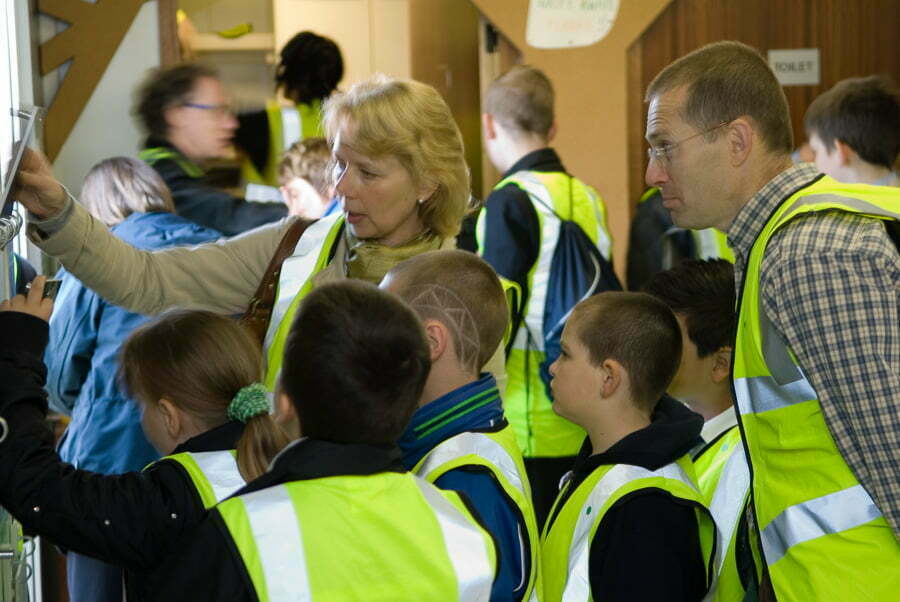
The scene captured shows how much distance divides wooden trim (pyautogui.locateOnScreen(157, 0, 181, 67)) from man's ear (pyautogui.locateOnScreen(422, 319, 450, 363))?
95.8 inches

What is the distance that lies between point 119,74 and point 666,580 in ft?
9.39

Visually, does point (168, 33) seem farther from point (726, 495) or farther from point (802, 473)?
point (802, 473)

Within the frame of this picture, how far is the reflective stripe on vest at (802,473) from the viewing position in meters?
1.83

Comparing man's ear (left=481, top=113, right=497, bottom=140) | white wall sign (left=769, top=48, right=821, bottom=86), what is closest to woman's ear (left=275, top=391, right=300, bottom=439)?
man's ear (left=481, top=113, right=497, bottom=140)

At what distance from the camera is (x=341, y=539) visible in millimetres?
1602

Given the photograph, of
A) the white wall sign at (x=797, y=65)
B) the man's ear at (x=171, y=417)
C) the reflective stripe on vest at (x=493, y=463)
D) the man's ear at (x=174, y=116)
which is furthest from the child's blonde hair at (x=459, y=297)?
the white wall sign at (x=797, y=65)

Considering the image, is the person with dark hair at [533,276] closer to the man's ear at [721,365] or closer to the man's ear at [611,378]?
the man's ear at [721,365]

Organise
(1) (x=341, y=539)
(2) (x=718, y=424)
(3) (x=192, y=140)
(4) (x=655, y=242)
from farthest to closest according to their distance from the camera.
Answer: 1. (4) (x=655, y=242)
2. (3) (x=192, y=140)
3. (2) (x=718, y=424)
4. (1) (x=341, y=539)

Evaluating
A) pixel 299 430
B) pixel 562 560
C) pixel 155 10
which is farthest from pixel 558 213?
pixel 299 430

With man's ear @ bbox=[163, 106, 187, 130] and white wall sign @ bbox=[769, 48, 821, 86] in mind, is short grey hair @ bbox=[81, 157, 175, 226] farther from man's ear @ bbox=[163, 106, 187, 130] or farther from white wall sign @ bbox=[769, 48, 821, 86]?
white wall sign @ bbox=[769, 48, 821, 86]

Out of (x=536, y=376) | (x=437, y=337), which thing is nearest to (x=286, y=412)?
(x=437, y=337)

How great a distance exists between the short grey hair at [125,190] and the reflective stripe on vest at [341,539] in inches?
78.4

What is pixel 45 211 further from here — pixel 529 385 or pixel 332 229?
pixel 529 385

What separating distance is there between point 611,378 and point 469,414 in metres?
0.38
